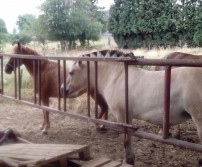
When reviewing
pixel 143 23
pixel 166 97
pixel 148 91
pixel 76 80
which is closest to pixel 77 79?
pixel 76 80

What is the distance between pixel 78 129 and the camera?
5.91 metres

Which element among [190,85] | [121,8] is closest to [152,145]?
[190,85]

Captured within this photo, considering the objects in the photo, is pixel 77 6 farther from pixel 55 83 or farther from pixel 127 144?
pixel 127 144

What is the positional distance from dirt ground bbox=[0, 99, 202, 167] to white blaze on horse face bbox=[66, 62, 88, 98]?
971 millimetres

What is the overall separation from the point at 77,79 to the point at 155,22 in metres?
21.4

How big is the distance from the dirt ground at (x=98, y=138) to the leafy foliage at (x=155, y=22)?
18.0m

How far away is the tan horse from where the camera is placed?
9.99ft

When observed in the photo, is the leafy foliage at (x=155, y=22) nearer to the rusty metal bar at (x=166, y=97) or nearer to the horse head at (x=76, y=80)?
the horse head at (x=76, y=80)

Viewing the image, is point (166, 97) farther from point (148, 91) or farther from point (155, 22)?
point (155, 22)

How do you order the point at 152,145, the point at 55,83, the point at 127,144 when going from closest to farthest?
1. the point at 127,144
2. the point at 152,145
3. the point at 55,83

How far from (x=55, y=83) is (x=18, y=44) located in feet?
3.38

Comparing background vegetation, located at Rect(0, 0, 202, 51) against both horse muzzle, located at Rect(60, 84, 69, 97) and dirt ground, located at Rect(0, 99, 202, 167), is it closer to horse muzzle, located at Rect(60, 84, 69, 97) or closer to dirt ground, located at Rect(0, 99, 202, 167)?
dirt ground, located at Rect(0, 99, 202, 167)

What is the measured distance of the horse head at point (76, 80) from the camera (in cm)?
433

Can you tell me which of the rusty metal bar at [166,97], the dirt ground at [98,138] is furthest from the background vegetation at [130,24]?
the rusty metal bar at [166,97]
